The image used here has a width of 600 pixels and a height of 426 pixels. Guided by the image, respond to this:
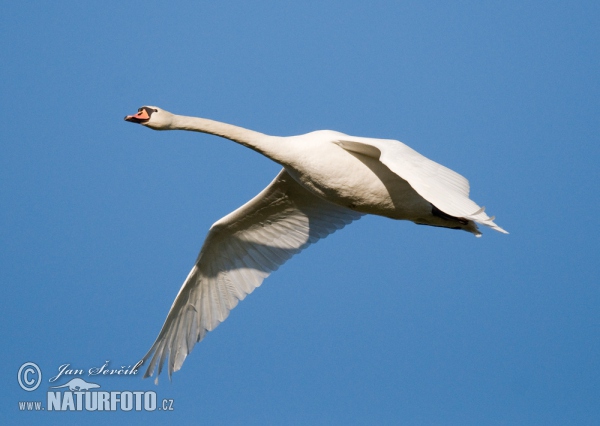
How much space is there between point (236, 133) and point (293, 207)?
8.12 ft

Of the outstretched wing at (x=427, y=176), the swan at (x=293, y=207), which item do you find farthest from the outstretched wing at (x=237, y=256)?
the outstretched wing at (x=427, y=176)

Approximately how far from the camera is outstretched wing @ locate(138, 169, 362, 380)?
44.9ft

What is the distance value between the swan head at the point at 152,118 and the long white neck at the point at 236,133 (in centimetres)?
10

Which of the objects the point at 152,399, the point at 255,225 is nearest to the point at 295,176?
the point at 255,225

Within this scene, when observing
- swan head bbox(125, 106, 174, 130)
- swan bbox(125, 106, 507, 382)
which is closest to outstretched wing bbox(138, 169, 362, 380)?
swan bbox(125, 106, 507, 382)

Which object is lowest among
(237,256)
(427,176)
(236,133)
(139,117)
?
(237,256)

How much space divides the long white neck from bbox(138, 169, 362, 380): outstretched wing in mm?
2153

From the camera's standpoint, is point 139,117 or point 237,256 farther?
point 237,256

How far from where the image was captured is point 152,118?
11328 millimetres

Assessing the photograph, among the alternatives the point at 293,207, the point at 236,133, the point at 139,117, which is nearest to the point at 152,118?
the point at 139,117

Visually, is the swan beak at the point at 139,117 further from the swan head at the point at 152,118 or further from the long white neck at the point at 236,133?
the long white neck at the point at 236,133

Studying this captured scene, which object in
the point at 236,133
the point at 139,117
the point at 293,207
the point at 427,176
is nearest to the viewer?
the point at 427,176

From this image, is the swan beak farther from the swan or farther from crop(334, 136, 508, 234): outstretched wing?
crop(334, 136, 508, 234): outstretched wing

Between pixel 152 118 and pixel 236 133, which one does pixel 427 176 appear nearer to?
pixel 236 133
